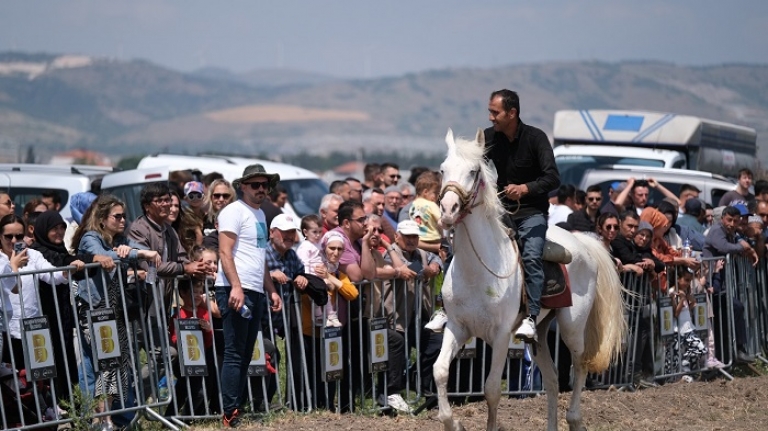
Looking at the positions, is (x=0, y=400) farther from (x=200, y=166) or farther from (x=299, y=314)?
(x=200, y=166)

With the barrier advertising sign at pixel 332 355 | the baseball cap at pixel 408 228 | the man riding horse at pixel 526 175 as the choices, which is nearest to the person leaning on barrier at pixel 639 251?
the baseball cap at pixel 408 228

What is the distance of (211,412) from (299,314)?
1.14 meters

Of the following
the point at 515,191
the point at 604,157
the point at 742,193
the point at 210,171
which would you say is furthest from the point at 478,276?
the point at 604,157

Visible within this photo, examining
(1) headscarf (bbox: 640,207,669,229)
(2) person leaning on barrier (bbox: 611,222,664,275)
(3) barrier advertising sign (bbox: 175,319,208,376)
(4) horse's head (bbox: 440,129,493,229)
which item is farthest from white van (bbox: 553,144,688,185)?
(4) horse's head (bbox: 440,129,493,229)

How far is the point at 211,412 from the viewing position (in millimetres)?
10188

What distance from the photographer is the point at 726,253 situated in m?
14.3

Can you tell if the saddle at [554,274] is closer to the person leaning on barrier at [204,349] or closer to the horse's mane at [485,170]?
the horse's mane at [485,170]

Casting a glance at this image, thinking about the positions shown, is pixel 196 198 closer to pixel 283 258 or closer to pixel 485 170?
pixel 283 258

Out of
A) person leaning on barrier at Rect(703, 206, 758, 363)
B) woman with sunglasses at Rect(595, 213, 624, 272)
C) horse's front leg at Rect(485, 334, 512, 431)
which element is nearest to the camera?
horse's front leg at Rect(485, 334, 512, 431)

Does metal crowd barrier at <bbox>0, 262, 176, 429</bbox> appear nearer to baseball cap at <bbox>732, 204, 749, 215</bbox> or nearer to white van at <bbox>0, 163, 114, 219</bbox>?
white van at <bbox>0, 163, 114, 219</bbox>

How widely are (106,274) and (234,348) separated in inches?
46.8

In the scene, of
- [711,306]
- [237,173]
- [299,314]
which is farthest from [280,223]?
[237,173]

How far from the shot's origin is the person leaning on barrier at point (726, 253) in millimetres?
14312

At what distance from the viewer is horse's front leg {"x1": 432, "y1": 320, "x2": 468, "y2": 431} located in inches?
350
